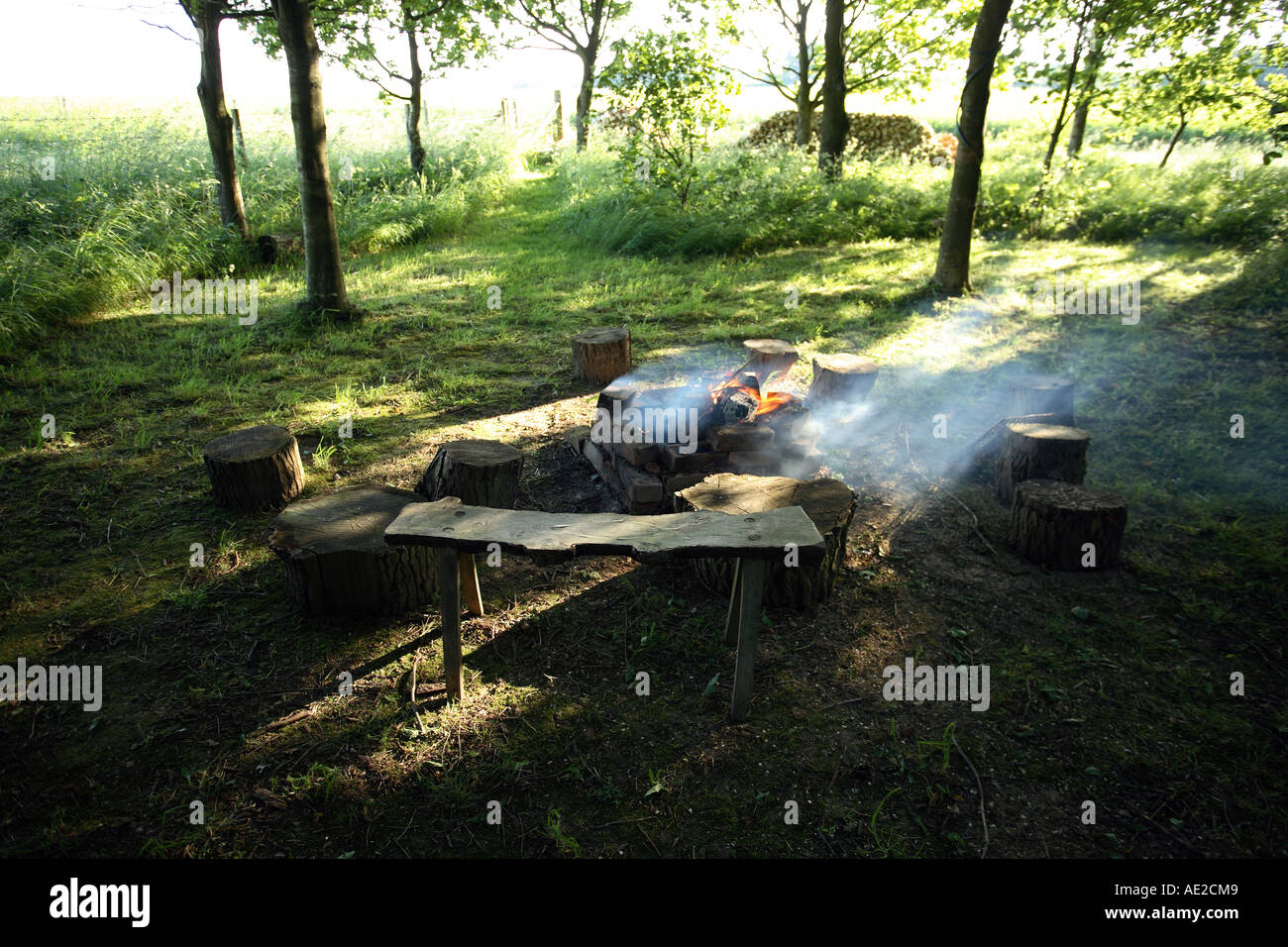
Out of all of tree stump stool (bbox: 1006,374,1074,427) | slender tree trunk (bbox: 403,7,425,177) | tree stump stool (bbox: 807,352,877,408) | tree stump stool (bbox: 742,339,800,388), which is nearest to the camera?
tree stump stool (bbox: 1006,374,1074,427)

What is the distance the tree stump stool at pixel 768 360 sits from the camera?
18.8ft

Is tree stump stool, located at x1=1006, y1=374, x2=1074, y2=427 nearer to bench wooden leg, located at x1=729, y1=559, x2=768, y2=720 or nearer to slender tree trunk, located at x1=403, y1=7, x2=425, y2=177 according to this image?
bench wooden leg, located at x1=729, y1=559, x2=768, y2=720

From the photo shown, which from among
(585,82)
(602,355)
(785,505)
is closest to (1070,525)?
(785,505)

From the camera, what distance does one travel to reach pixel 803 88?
14906 millimetres

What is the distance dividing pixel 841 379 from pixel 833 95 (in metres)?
9.77

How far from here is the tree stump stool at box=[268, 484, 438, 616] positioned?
135 inches

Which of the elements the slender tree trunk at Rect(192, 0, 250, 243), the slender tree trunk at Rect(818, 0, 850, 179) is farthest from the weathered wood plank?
the slender tree trunk at Rect(818, 0, 850, 179)

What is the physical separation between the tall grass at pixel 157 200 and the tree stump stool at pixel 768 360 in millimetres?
6933

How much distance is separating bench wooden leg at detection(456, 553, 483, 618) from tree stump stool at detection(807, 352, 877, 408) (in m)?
3.33

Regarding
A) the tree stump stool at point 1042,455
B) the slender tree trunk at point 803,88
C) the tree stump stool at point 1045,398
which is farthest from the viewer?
the slender tree trunk at point 803,88

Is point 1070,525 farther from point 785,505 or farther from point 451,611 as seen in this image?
point 451,611

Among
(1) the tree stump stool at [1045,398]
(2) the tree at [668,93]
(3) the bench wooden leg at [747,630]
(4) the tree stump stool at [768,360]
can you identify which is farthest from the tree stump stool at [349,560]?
(2) the tree at [668,93]

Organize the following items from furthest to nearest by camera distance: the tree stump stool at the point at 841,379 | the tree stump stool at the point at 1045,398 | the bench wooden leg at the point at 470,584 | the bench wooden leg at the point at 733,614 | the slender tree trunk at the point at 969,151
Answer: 1. the slender tree trunk at the point at 969,151
2. the tree stump stool at the point at 841,379
3. the tree stump stool at the point at 1045,398
4. the bench wooden leg at the point at 470,584
5. the bench wooden leg at the point at 733,614

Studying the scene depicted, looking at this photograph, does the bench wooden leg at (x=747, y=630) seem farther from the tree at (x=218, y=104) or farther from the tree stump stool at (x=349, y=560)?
the tree at (x=218, y=104)
